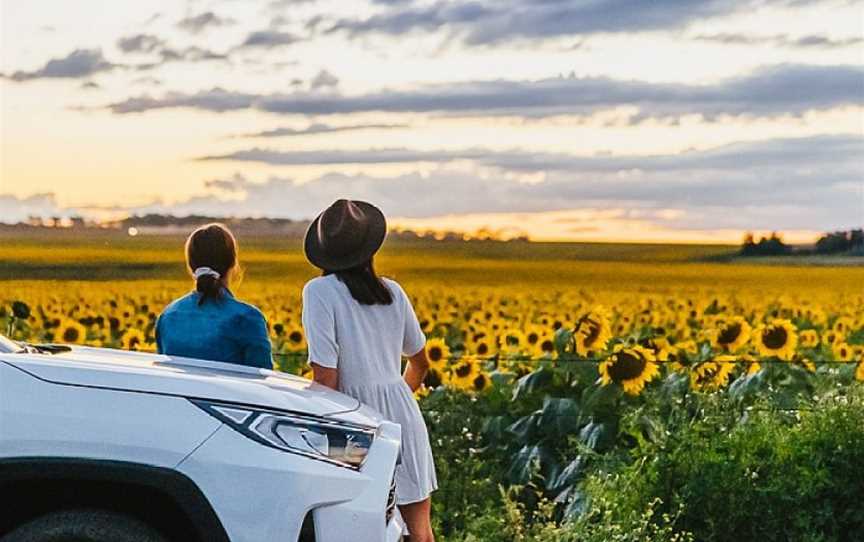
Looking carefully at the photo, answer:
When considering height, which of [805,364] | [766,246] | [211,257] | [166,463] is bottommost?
[805,364]

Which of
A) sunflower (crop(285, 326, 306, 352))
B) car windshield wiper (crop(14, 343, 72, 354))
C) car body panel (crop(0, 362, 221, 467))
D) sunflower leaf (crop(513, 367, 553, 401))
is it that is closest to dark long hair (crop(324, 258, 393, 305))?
car windshield wiper (crop(14, 343, 72, 354))

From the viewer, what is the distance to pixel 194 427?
4695 mm

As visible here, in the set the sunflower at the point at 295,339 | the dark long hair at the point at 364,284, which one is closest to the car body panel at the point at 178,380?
the dark long hair at the point at 364,284

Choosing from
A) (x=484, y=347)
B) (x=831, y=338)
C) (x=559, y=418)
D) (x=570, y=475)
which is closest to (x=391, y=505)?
(x=570, y=475)

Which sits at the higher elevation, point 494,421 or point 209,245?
point 209,245

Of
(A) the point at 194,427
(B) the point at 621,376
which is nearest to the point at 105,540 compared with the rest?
(A) the point at 194,427

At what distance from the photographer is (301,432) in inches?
191

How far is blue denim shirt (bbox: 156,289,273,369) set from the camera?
19.8 feet

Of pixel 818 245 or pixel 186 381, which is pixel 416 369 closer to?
pixel 186 381

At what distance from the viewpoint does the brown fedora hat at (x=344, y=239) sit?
5.77m

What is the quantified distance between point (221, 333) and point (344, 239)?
62cm

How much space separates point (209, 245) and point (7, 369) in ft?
5.09

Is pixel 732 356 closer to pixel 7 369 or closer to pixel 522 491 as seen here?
pixel 522 491

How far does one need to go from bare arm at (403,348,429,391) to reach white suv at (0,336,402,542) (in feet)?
3.81
